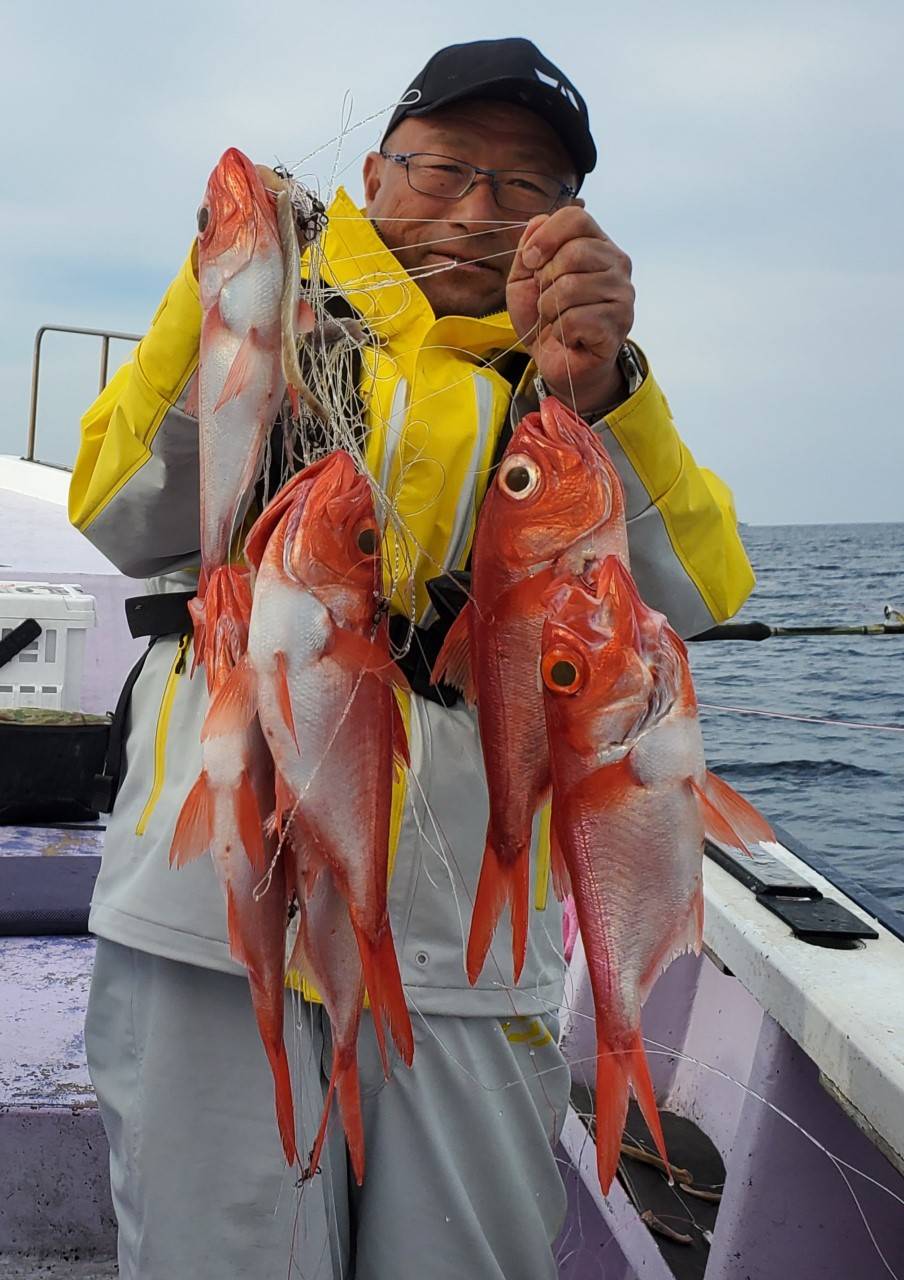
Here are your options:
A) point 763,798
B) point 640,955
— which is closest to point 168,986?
point 640,955

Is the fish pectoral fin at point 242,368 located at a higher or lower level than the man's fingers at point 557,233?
lower

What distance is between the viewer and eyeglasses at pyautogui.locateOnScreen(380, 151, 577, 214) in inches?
86.3

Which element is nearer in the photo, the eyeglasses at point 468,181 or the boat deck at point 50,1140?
the eyeglasses at point 468,181

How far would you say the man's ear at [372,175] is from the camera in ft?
7.81

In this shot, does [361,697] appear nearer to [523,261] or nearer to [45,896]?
[523,261]

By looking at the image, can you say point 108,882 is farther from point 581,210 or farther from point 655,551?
point 581,210

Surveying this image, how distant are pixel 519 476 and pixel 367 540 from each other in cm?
23

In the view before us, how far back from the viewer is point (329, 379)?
1.92m

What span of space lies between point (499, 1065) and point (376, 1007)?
1.91 ft

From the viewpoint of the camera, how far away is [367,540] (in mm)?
1643

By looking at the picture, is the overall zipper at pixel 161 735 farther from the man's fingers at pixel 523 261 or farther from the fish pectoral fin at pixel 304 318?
the man's fingers at pixel 523 261

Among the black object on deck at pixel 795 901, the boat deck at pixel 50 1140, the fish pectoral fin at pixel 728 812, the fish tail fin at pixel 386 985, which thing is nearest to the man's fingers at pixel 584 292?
the fish pectoral fin at pixel 728 812

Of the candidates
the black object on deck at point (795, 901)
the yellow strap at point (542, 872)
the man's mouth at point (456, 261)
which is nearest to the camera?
the yellow strap at point (542, 872)

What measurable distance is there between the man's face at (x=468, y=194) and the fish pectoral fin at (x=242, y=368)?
0.61 meters
